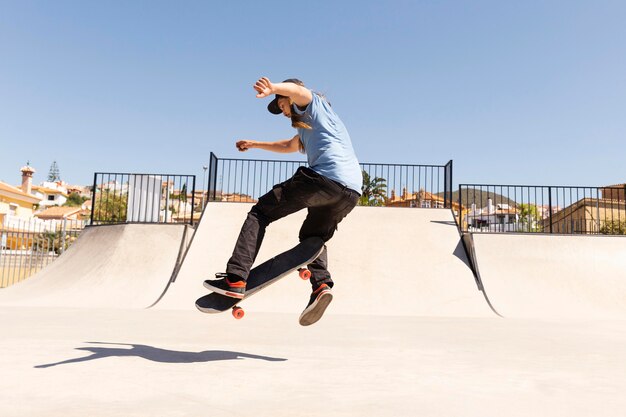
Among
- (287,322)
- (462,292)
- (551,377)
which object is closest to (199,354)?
(551,377)

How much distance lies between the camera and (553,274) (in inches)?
382

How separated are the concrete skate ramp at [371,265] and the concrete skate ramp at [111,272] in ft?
1.76

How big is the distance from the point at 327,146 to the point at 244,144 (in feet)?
Answer: 2.59

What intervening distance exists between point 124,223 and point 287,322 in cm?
683

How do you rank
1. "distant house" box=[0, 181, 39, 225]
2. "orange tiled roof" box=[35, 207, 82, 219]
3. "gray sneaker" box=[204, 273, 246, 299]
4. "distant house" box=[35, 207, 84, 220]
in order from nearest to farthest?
"gray sneaker" box=[204, 273, 246, 299] → "distant house" box=[0, 181, 39, 225] → "distant house" box=[35, 207, 84, 220] → "orange tiled roof" box=[35, 207, 82, 219]

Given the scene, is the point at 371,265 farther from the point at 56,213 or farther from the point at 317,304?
the point at 56,213

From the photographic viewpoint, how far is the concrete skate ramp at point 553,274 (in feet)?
28.0

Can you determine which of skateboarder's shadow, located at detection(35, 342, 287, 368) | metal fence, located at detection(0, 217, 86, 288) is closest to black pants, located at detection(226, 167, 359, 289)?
skateboarder's shadow, located at detection(35, 342, 287, 368)

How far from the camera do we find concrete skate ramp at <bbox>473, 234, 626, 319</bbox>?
8531mm

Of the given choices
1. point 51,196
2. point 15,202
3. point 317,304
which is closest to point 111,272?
point 317,304

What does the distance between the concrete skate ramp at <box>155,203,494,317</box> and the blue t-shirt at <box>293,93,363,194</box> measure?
16.5ft

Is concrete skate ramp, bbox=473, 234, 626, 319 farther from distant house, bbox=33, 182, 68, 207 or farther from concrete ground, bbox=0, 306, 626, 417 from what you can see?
distant house, bbox=33, 182, 68, 207

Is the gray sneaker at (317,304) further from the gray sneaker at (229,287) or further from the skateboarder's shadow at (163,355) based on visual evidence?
the gray sneaker at (229,287)

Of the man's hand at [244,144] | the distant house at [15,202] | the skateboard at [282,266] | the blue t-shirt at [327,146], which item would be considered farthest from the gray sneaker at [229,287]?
the distant house at [15,202]
